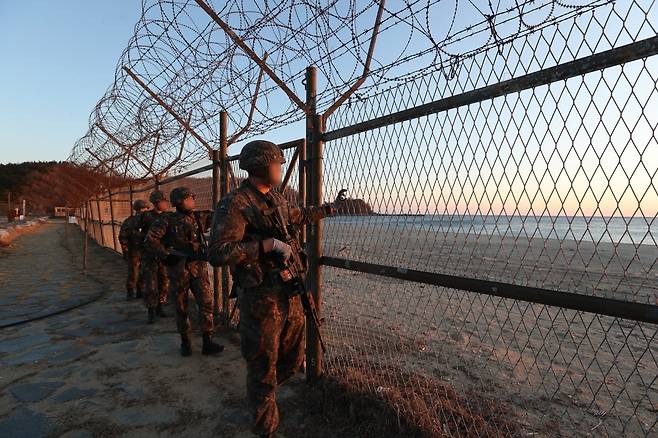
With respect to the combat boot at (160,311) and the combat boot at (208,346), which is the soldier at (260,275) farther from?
the combat boot at (160,311)

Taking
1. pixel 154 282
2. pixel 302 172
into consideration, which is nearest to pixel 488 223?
pixel 302 172

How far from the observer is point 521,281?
378 inches

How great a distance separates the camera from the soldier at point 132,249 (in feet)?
22.8

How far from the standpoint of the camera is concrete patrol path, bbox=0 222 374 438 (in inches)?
116

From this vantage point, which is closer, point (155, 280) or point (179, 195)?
point (179, 195)

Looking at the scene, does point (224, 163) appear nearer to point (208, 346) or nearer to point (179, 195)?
point (179, 195)

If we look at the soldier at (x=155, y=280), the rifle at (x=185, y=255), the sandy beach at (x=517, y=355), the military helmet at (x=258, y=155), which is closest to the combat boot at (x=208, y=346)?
the rifle at (x=185, y=255)

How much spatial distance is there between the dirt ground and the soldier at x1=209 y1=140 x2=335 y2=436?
0.48 metres

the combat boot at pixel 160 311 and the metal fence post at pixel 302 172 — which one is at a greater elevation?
the metal fence post at pixel 302 172

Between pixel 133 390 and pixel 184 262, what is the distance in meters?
1.36

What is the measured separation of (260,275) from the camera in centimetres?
258

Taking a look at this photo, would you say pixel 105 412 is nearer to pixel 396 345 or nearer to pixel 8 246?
pixel 396 345

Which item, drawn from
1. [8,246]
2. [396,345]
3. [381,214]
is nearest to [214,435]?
[381,214]

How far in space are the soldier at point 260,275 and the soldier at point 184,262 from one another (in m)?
1.81
